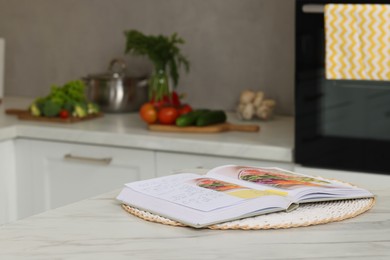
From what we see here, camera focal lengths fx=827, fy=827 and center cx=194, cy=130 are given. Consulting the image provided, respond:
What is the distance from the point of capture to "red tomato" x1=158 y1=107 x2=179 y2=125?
3059 mm

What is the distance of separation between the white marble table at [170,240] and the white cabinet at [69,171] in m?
1.43

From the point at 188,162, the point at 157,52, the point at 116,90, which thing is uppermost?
the point at 157,52

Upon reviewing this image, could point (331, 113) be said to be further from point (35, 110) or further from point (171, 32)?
point (35, 110)

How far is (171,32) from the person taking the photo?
141 inches

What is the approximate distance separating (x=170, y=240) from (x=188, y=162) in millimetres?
1505

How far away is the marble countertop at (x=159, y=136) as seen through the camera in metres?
2.75

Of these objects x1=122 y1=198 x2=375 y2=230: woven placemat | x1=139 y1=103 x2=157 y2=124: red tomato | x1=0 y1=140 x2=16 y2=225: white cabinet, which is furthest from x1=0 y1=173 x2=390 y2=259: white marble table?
x1=0 y1=140 x2=16 y2=225: white cabinet

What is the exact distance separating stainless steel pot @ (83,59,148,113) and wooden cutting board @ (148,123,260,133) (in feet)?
1.40

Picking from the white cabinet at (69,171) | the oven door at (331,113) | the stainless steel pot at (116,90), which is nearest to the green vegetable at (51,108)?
the white cabinet at (69,171)

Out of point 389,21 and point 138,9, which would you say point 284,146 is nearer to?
point 389,21

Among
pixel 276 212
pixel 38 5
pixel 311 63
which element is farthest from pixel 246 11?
pixel 276 212

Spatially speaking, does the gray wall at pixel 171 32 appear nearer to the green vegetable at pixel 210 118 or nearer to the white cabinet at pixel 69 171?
the green vegetable at pixel 210 118

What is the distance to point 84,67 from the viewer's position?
151 inches

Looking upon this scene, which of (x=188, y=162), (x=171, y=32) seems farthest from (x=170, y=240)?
(x=171, y=32)
